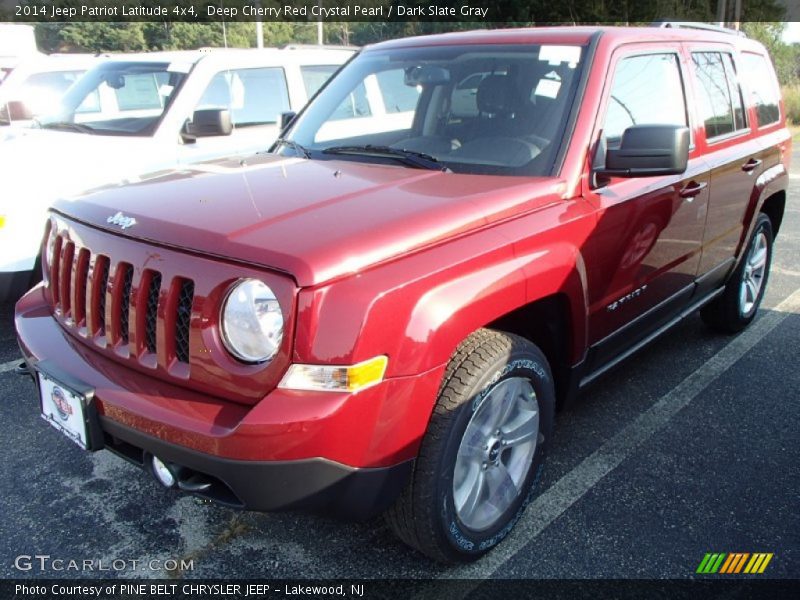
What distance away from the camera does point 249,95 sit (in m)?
6.01

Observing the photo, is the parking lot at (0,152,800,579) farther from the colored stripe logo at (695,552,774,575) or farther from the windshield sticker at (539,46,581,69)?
the windshield sticker at (539,46,581,69)

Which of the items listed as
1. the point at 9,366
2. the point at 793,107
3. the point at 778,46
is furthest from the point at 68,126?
the point at 778,46

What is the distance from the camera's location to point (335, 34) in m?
47.6

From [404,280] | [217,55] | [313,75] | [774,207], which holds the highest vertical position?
[217,55]

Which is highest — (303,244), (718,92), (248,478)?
(718,92)

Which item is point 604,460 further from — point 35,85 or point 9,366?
point 35,85

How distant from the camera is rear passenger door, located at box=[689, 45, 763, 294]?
3.65 meters

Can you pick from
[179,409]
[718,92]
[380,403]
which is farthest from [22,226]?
[718,92]

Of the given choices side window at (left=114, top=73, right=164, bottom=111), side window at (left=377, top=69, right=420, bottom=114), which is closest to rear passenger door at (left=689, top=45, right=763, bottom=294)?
side window at (left=377, top=69, right=420, bottom=114)

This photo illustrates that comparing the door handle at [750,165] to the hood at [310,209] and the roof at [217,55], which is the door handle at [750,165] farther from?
the roof at [217,55]

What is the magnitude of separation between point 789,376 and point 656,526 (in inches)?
75.1

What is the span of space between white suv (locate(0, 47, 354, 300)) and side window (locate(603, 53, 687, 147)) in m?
2.48

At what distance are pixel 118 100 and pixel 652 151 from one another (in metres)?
5.13

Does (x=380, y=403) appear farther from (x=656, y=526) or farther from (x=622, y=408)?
(x=622, y=408)
